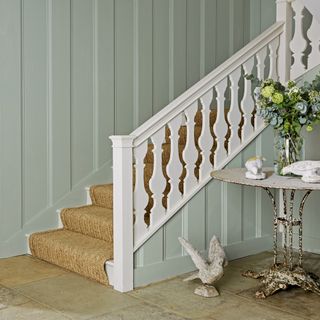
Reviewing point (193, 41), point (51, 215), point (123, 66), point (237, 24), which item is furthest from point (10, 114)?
point (237, 24)

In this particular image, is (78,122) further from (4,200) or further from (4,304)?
(4,304)

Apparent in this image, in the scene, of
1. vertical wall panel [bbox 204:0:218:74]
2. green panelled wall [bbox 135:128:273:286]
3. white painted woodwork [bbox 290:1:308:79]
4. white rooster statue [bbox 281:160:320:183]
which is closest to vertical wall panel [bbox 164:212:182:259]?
green panelled wall [bbox 135:128:273:286]

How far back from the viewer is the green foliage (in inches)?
141

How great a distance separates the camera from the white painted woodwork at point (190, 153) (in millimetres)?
4059

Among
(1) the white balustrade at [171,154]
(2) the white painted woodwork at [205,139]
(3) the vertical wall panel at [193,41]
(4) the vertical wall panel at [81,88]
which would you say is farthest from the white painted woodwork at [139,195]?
(3) the vertical wall panel at [193,41]

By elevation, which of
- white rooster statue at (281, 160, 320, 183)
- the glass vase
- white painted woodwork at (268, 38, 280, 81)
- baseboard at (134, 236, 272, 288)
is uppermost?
white painted woodwork at (268, 38, 280, 81)

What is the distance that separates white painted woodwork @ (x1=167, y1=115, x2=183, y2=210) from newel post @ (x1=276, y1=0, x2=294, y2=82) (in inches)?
46.8

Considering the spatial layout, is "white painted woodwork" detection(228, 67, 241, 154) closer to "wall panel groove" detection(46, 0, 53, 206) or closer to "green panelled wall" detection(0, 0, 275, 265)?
"green panelled wall" detection(0, 0, 275, 265)

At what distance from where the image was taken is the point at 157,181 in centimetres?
389

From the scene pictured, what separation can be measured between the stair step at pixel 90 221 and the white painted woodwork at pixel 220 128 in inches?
35.9

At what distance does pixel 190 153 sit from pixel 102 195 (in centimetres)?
97

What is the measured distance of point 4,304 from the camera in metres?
3.44

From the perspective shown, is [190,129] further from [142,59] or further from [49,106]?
[142,59]

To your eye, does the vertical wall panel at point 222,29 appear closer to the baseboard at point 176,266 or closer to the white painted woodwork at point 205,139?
the white painted woodwork at point 205,139
